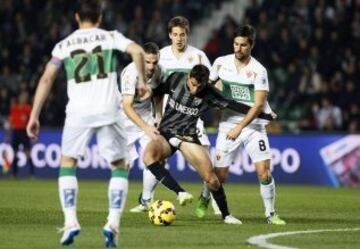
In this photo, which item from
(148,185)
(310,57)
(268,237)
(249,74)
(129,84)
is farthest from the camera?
(310,57)

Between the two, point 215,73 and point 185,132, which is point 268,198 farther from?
point 215,73

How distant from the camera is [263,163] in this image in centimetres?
1239

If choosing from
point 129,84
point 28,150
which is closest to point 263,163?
point 129,84

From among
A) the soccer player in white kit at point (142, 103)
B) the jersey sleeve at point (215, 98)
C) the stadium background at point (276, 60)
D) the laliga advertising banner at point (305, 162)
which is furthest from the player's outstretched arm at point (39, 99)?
the stadium background at point (276, 60)

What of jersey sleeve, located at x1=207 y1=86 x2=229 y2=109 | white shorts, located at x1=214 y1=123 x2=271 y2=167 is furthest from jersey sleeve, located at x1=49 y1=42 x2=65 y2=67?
white shorts, located at x1=214 y1=123 x2=271 y2=167

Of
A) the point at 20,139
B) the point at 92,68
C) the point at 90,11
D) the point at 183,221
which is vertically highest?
the point at 90,11

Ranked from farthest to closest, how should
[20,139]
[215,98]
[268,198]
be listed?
[20,139], [268,198], [215,98]

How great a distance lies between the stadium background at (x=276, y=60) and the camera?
22438mm

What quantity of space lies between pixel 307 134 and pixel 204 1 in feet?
23.7

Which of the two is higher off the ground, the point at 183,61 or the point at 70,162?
the point at 183,61

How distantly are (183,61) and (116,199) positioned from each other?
439cm

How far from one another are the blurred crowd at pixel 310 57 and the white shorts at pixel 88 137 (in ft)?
47.1

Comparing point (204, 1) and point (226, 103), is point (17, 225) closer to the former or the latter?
point (226, 103)

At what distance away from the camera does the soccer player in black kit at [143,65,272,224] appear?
11914mm
